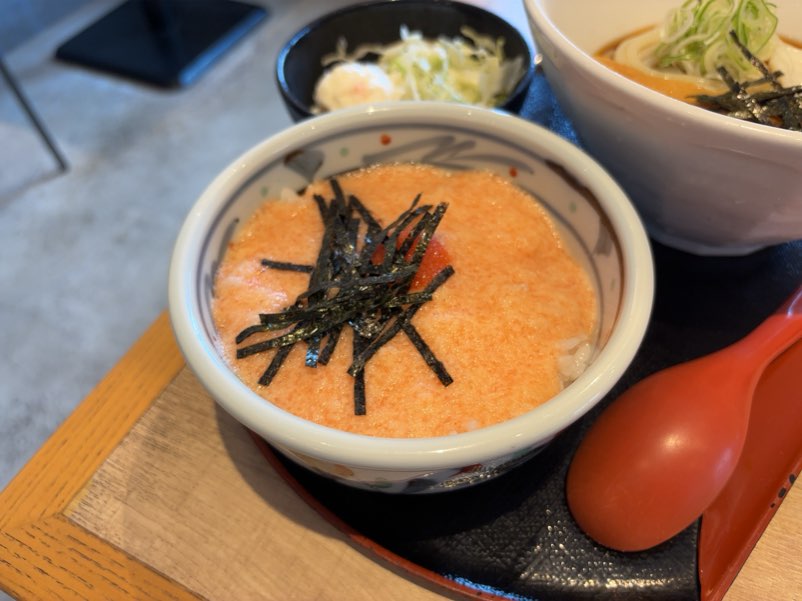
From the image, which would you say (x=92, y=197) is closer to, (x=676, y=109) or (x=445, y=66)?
(x=445, y=66)

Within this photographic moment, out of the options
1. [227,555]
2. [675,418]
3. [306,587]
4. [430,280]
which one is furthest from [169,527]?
[675,418]

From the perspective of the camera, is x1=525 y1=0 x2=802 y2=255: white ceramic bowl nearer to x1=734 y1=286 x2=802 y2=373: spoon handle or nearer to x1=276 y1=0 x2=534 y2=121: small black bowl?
x1=734 y1=286 x2=802 y2=373: spoon handle

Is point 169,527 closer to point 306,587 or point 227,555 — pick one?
point 227,555

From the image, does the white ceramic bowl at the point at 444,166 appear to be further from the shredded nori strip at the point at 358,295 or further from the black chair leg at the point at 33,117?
the black chair leg at the point at 33,117

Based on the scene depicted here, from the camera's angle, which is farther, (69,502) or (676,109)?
(69,502)

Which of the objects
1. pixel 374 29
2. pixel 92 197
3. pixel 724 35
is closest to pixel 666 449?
pixel 724 35

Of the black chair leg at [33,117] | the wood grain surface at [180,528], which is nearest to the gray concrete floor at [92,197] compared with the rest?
the black chair leg at [33,117]

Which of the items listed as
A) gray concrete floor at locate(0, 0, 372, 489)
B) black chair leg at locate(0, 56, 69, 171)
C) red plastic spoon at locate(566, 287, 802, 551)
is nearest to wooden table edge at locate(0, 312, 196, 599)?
red plastic spoon at locate(566, 287, 802, 551)
